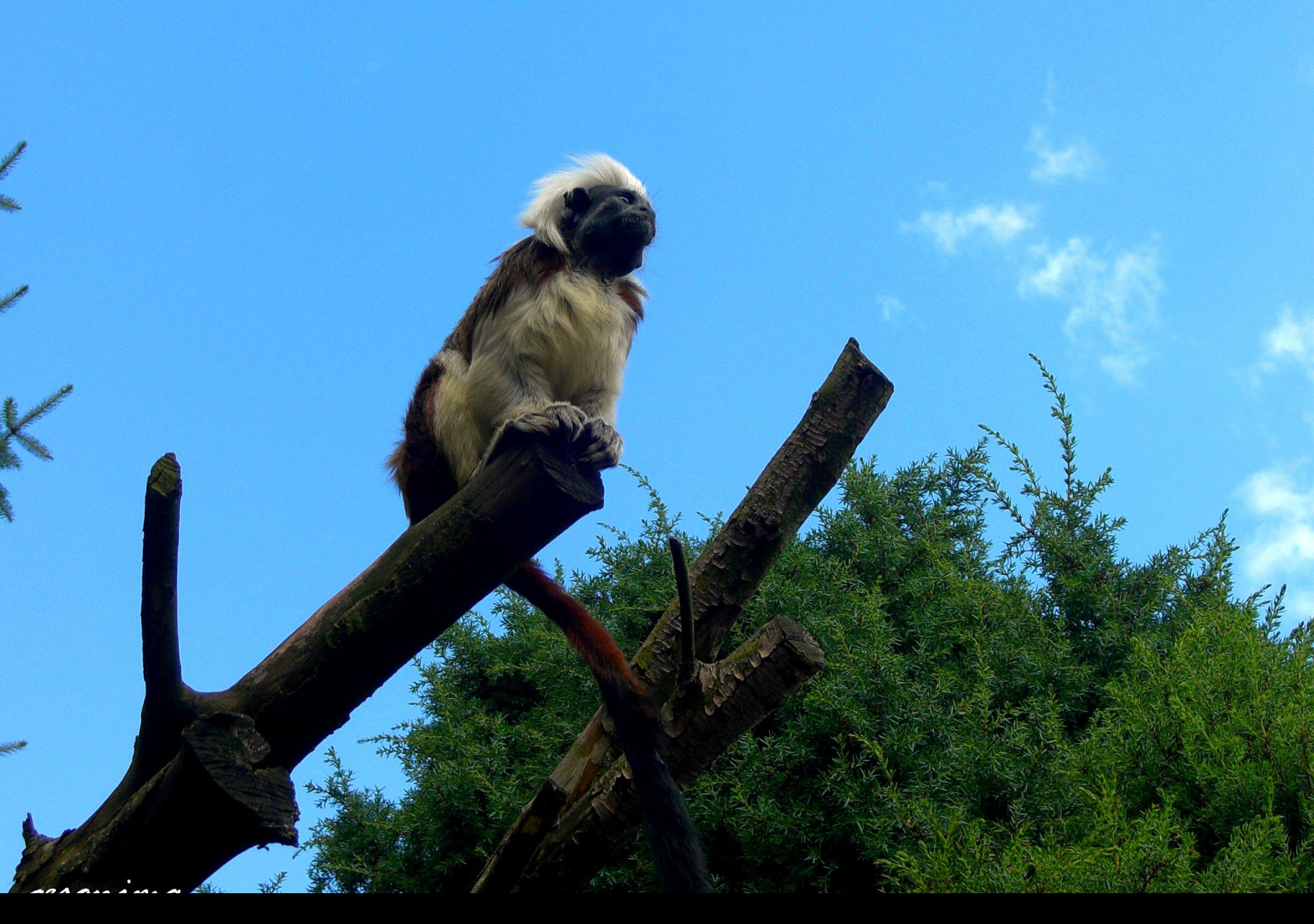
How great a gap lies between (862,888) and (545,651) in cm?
195

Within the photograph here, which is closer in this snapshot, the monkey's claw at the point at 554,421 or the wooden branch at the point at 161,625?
the wooden branch at the point at 161,625

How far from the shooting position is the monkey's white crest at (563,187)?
15.1ft

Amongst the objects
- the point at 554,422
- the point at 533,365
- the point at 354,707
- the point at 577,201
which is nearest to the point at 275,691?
the point at 354,707

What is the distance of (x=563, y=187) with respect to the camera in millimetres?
4883

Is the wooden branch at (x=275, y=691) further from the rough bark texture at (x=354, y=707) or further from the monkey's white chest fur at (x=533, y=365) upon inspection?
the monkey's white chest fur at (x=533, y=365)

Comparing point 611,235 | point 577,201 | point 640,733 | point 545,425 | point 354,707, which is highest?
point 577,201

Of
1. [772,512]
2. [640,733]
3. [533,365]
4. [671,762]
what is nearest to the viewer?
[640,733]

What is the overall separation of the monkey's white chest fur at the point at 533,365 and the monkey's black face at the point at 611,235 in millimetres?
191

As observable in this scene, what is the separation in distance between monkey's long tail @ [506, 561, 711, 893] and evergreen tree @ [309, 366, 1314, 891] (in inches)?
52.6

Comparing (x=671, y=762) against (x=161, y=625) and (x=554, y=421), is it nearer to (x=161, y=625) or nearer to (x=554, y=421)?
(x=554, y=421)

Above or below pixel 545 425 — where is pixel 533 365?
above

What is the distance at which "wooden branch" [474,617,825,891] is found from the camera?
10.6 feet

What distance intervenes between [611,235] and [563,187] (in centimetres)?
45

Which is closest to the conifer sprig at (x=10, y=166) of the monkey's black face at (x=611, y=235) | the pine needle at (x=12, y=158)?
the pine needle at (x=12, y=158)
